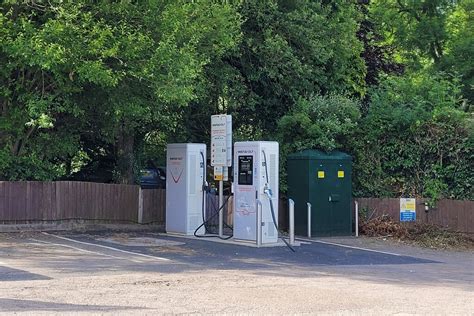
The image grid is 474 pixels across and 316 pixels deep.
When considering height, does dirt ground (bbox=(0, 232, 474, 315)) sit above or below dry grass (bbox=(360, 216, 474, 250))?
below

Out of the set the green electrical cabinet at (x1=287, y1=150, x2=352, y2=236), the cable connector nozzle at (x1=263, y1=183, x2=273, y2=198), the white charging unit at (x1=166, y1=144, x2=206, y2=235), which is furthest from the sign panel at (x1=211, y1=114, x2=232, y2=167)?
the green electrical cabinet at (x1=287, y1=150, x2=352, y2=236)

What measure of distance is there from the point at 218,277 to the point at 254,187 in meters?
4.39

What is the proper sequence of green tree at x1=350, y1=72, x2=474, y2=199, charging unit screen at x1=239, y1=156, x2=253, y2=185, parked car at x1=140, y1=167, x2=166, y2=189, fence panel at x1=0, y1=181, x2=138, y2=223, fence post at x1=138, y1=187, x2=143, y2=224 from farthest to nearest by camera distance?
parked car at x1=140, y1=167, x2=166, y2=189
fence post at x1=138, y1=187, x2=143, y2=224
green tree at x1=350, y1=72, x2=474, y2=199
fence panel at x1=0, y1=181, x2=138, y2=223
charging unit screen at x1=239, y1=156, x2=253, y2=185

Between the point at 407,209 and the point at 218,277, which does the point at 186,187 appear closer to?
the point at 218,277

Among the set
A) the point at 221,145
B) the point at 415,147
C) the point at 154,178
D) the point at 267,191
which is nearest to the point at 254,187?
the point at 267,191

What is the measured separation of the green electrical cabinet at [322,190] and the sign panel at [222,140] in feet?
8.45

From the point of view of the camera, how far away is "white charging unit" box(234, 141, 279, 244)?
1508 cm

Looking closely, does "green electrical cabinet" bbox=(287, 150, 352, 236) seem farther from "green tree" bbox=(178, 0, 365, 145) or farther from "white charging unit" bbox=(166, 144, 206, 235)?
"green tree" bbox=(178, 0, 365, 145)

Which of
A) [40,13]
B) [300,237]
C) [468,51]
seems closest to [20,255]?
[40,13]

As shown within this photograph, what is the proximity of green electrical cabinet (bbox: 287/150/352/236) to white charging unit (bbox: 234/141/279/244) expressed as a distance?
2242 millimetres

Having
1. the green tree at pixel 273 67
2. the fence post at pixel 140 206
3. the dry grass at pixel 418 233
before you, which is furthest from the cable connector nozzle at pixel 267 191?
the fence post at pixel 140 206

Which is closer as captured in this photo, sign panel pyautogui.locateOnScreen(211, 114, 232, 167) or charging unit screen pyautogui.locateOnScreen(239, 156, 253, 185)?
charging unit screen pyautogui.locateOnScreen(239, 156, 253, 185)

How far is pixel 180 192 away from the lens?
1666cm

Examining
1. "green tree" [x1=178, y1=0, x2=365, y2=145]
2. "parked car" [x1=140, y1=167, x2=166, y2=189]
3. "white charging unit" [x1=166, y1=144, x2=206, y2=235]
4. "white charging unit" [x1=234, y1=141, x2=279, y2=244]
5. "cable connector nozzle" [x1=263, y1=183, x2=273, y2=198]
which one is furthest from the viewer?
"parked car" [x1=140, y1=167, x2=166, y2=189]
